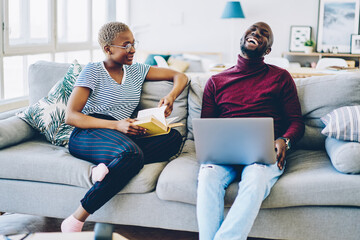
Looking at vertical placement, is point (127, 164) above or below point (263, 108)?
below

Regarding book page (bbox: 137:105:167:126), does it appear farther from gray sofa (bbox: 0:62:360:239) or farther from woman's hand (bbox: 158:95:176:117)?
gray sofa (bbox: 0:62:360:239)

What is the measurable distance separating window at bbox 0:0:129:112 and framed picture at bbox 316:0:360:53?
2893 mm

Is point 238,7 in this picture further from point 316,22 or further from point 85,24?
point 85,24

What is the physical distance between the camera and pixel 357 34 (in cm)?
555

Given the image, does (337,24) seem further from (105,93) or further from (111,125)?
(111,125)

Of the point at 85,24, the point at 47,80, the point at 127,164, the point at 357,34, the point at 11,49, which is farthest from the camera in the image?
the point at 357,34

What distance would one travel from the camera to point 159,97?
2.45m

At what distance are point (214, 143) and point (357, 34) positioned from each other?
4.53 metres

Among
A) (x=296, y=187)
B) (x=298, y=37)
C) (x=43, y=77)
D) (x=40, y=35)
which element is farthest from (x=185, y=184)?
(x=298, y=37)

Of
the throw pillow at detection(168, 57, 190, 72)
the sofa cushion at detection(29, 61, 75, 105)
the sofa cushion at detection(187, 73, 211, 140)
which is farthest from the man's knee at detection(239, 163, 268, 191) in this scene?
the throw pillow at detection(168, 57, 190, 72)

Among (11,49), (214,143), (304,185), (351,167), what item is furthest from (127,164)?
(11,49)

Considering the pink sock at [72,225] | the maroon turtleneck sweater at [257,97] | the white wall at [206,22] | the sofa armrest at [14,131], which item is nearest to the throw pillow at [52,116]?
the sofa armrest at [14,131]

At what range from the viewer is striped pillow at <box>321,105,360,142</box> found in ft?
6.30

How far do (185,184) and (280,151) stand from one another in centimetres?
44
